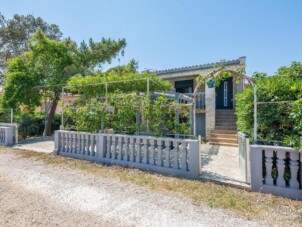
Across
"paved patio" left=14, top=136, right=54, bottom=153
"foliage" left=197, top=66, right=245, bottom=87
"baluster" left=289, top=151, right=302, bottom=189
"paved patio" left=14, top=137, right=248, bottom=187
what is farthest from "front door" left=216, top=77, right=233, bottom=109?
"paved patio" left=14, top=136, right=54, bottom=153

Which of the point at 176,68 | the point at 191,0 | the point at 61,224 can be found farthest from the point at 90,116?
the point at 176,68

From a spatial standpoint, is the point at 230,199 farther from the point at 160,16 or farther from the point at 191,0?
the point at 160,16

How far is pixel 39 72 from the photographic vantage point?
11.1 m

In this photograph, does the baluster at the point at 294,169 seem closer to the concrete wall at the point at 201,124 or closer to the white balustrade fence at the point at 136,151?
the white balustrade fence at the point at 136,151

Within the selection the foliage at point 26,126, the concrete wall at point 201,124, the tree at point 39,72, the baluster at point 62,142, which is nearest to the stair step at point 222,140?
the concrete wall at point 201,124

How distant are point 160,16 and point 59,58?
6.58 m

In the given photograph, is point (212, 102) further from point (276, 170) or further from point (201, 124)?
point (276, 170)

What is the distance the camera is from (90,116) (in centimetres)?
630

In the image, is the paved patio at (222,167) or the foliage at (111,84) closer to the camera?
the paved patio at (222,167)

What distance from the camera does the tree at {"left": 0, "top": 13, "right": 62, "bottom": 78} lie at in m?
20.1

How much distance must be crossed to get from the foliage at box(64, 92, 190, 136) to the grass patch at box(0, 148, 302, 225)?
1.31m

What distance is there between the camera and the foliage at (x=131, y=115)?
209 inches

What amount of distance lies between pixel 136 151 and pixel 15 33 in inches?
909

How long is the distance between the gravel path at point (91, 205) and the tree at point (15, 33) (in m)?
21.0
